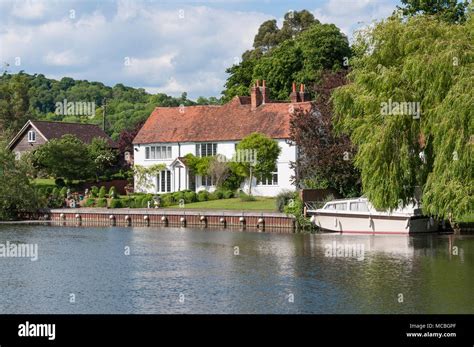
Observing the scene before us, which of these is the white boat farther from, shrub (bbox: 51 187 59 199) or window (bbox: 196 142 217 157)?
shrub (bbox: 51 187 59 199)

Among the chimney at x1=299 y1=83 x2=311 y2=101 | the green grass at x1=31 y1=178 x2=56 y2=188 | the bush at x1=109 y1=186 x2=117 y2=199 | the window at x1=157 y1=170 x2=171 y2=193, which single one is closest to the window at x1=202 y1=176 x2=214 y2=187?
the window at x1=157 y1=170 x2=171 y2=193

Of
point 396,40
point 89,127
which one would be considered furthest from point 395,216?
point 89,127

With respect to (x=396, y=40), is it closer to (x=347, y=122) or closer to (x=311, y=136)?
(x=347, y=122)

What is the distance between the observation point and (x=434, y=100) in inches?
1665

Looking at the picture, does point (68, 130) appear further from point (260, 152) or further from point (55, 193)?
point (260, 152)

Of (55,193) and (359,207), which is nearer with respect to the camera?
(359,207)

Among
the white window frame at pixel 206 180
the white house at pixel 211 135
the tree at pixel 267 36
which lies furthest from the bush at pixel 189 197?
the tree at pixel 267 36

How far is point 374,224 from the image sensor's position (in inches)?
2153

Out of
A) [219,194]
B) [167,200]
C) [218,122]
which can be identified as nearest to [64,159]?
[167,200]

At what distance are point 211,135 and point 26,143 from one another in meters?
23.6

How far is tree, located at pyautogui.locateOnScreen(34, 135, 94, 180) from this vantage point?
8081cm

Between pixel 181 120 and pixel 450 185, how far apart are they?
4518 cm

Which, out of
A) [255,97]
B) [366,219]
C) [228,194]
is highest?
[255,97]

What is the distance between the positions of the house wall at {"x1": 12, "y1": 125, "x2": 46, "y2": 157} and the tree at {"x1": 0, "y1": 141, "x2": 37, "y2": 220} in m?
18.6
